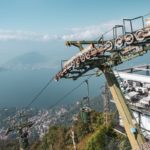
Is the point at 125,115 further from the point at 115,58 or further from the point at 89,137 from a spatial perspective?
the point at 89,137

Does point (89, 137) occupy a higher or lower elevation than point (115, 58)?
lower

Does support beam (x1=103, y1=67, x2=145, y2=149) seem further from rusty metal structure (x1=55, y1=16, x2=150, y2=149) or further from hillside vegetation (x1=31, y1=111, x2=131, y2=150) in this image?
hillside vegetation (x1=31, y1=111, x2=131, y2=150)

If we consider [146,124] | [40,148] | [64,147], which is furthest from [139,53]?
[40,148]

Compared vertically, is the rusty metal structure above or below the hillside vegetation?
above

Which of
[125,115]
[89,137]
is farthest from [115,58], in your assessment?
[89,137]

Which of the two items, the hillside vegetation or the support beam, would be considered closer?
the support beam

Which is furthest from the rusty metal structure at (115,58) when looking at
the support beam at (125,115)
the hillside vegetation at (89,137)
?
the hillside vegetation at (89,137)

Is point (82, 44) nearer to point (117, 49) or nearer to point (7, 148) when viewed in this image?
point (117, 49)

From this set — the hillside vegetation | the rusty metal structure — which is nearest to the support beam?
the rusty metal structure
